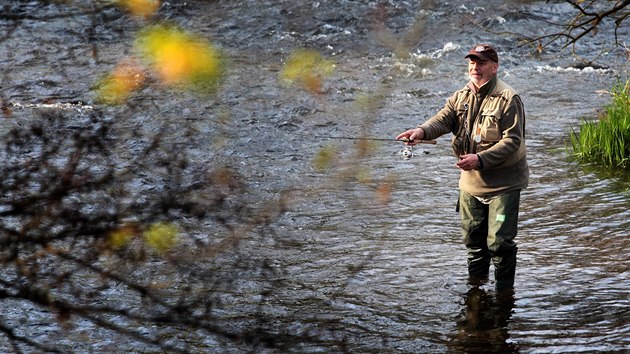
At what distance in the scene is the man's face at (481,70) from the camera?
18.5 ft

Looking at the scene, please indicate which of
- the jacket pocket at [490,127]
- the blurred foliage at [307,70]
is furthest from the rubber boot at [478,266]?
the blurred foliage at [307,70]

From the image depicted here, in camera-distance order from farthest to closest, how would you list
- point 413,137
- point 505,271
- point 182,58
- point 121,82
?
point 182,58 → point 121,82 → point 505,271 → point 413,137

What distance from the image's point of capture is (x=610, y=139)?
8.84m

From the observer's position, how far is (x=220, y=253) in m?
7.03

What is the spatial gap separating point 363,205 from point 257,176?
139cm

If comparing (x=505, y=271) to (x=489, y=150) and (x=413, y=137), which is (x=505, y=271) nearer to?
(x=489, y=150)

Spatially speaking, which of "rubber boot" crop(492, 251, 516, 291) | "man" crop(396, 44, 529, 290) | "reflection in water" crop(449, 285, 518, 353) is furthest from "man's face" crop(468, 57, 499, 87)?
"reflection in water" crop(449, 285, 518, 353)

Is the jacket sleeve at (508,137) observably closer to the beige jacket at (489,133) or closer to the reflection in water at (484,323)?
the beige jacket at (489,133)

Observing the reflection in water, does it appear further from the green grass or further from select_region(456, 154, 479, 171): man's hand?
the green grass

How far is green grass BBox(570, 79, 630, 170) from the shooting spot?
879 centimetres

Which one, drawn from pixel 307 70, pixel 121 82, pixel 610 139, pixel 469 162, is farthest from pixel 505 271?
pixel 121 82

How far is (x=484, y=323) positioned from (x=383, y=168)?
3.74 metres

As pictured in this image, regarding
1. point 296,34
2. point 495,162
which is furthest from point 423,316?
point 296,34

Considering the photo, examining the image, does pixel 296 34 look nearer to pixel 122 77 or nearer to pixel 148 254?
pixel 122 77
